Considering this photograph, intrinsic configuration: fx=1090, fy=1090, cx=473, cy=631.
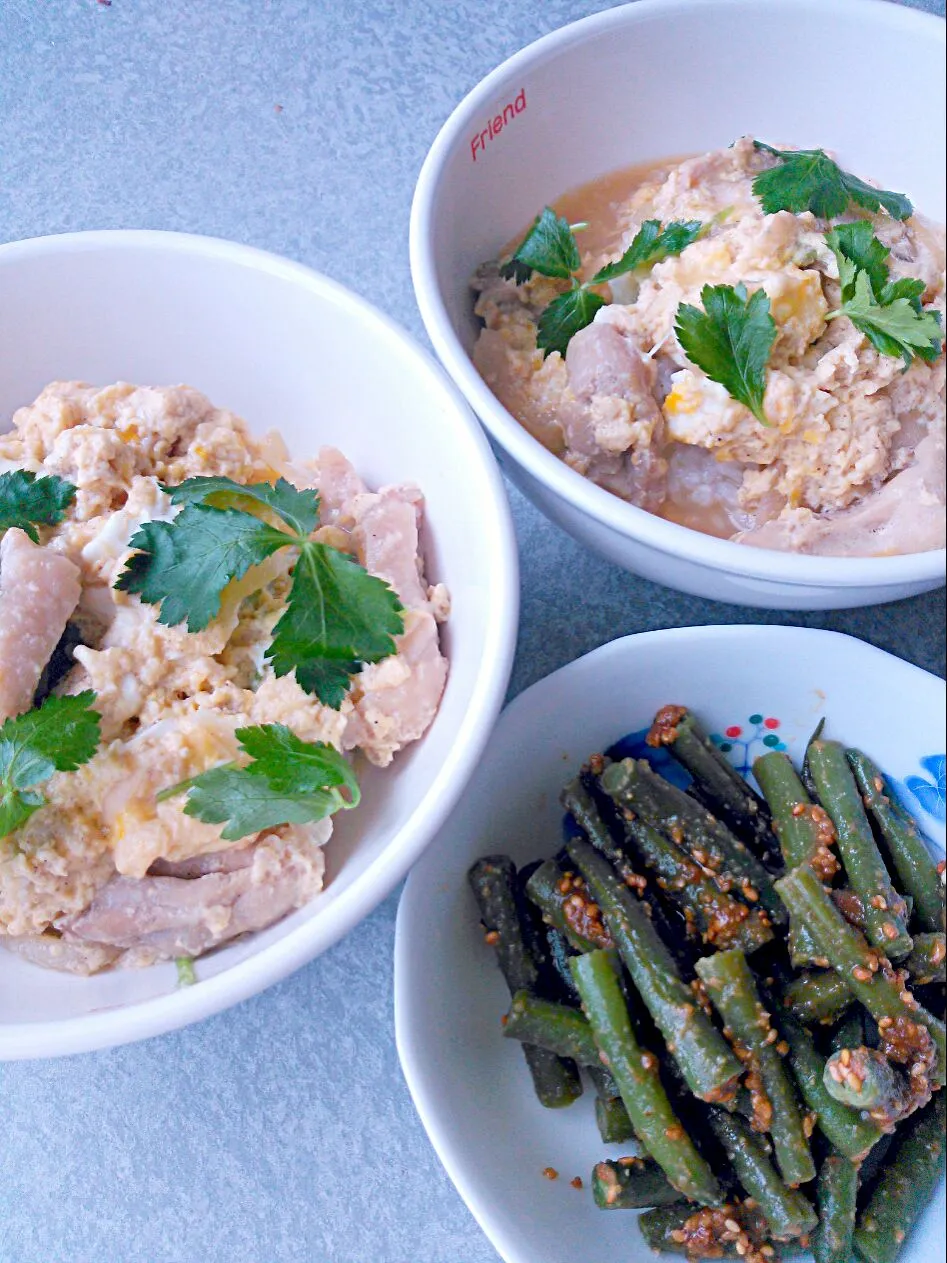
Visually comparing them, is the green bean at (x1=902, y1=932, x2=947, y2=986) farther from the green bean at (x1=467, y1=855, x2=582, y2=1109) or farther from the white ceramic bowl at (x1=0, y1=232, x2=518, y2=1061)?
the white ceramic bowl at (x1=0, y1=232, x2=518, y2=1061)

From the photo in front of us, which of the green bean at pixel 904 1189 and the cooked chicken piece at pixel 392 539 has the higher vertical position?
the cooked chicken piece at pixel 392 539

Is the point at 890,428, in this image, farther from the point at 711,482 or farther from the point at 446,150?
the point at 446,150

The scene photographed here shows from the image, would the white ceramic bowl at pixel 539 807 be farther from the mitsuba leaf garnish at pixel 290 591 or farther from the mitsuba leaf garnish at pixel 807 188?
the mitsuba leaf garnish at pixel 807 188

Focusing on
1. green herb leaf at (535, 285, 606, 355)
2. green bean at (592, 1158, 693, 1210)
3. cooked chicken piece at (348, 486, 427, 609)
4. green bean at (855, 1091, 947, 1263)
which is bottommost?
green bean at (855, 1091, 947, 1263)

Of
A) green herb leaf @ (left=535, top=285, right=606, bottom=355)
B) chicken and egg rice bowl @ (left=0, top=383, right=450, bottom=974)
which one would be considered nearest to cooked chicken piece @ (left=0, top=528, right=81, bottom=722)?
chicken and egg rice bowl @ (left=0, top=383, right=450, bottom=974)

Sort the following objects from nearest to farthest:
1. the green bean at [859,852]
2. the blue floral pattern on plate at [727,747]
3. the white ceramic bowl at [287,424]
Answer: the white ceramic bowl at [287,424] < the green bean at [859,852] < the blue floral pattern on plate at [727,747]

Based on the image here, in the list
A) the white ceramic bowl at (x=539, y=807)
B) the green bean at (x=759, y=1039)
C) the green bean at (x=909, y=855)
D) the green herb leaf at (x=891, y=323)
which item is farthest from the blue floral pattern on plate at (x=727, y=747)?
the green herb leaf at (x=891, y=323)
